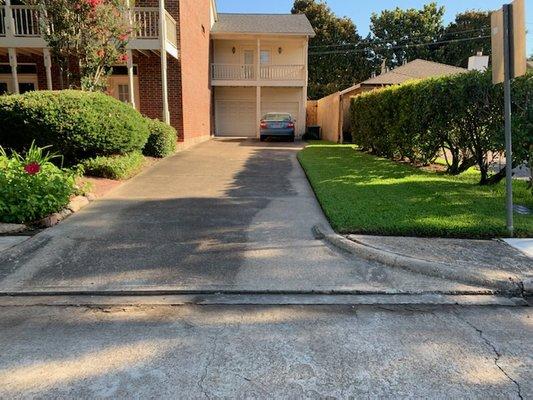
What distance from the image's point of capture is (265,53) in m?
27.8

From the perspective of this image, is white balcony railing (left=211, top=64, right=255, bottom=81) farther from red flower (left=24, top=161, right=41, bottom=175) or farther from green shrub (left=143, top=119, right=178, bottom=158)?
red flower (left=24, top=161, right=41, bottom=175)

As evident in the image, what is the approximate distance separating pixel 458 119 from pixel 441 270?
208 inches

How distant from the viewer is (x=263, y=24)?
26750 mm

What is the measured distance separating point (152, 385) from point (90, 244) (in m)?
3.34

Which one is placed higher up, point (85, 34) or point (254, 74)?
point (254, 74)

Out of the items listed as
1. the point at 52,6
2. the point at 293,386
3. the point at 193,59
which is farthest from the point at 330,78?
the point at 293,386

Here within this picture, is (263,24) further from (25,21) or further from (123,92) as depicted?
(25,21)

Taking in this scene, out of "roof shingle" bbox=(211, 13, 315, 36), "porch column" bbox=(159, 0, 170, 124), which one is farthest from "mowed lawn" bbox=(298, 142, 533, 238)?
"roof shingle" bbox=(211, 13, 315, 36)

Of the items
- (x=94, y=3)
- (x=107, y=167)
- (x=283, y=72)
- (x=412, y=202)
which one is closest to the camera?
(x=412, y=202)

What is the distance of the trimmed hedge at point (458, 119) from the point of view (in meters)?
7.38

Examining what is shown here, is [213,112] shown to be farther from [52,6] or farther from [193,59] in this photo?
A: [52,6]

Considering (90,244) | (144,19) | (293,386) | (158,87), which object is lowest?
(293,386)

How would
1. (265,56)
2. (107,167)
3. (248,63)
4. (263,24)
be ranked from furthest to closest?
1. (265,56)
2. (248,63)
3. (263,24)
4. (107,167)

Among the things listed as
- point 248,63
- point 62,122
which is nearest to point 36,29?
point 62,122
